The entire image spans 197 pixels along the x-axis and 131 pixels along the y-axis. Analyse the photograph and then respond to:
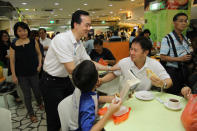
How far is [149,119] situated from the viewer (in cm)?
111

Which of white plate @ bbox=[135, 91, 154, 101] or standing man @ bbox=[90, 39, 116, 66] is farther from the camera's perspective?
standing man @ bbox=[90, 39, 116, 66]

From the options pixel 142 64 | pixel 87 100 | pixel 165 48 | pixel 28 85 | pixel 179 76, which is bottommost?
pixel 28 85

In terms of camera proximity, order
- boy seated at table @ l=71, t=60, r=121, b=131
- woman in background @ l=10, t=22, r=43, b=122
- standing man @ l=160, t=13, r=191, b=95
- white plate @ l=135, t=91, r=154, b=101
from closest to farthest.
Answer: boy seated at table @ l=71, t=60, r=121, b=131, white plate @ l=135, t=91, r=154, b=101, standing man @ l=160, t=13, r=191, b=95, woman in background @ l=10, t=22, r=43, b=122

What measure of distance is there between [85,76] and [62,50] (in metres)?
0.60

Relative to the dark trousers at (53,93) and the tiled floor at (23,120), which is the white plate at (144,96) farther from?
the tiled floor at (23,120)

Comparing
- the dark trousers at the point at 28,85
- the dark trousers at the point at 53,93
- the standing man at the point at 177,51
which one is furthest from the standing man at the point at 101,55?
the dark trousers at the point at 53,93

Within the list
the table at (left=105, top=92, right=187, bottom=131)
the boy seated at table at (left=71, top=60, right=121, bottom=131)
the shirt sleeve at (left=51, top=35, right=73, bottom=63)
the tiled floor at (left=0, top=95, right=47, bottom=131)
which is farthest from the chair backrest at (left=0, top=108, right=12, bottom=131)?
the tiled floor at (left=0, top=95, right=47, bottom=131)

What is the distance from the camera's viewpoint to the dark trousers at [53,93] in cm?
172

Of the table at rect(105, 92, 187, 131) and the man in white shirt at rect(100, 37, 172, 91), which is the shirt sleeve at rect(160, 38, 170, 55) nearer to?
the man in white shirt at rect(100, 37, 172, 91)

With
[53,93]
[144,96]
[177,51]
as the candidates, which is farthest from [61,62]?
[177,51]

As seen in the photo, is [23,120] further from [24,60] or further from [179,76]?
[179,76]

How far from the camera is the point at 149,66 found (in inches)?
68.7

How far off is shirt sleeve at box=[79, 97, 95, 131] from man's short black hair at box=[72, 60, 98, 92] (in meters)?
0.12

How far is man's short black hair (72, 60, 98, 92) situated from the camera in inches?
41.1
